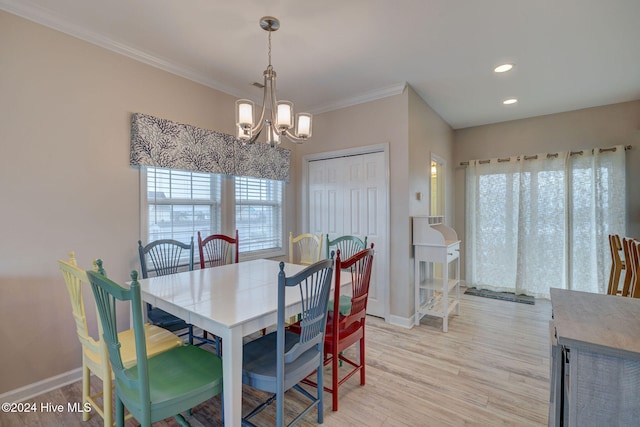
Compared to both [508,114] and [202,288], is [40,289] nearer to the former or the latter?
[202,288]

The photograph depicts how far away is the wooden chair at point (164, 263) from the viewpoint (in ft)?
7.47

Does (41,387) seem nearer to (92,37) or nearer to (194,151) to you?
(194,151)

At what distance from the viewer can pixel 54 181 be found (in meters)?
2.12

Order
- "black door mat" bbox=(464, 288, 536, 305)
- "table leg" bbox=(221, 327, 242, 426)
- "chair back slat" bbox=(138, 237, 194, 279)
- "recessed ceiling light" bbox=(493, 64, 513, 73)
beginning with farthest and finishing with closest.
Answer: "black door mat" bbox=(464, 288, 536, 305) → "recessed ceiling light" bbox=(493, 64, 513, 73) → "chair back slat" bbox=(138, 237, 194, 279) → "table leg" bbox=(221, 327, 242, 426)

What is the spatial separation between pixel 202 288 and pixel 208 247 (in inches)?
41.5

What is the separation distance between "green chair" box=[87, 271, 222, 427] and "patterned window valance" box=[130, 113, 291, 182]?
1.64m

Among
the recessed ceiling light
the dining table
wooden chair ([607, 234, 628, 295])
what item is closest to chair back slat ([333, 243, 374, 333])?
the dining table

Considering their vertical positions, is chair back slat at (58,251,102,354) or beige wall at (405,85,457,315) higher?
beige wall at (405,85,457,315)

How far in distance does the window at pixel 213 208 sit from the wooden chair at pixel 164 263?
0.16 m

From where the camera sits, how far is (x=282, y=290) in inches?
55.4

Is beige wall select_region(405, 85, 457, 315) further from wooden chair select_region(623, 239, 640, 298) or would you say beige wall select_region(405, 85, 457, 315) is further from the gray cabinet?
the gray cabinet

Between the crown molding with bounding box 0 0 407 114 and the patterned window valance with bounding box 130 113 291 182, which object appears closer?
the crown molding with bounding box 0 0 407 114

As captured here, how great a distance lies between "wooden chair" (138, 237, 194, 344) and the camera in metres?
2.28

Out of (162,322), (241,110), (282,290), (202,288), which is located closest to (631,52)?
(241,110)
